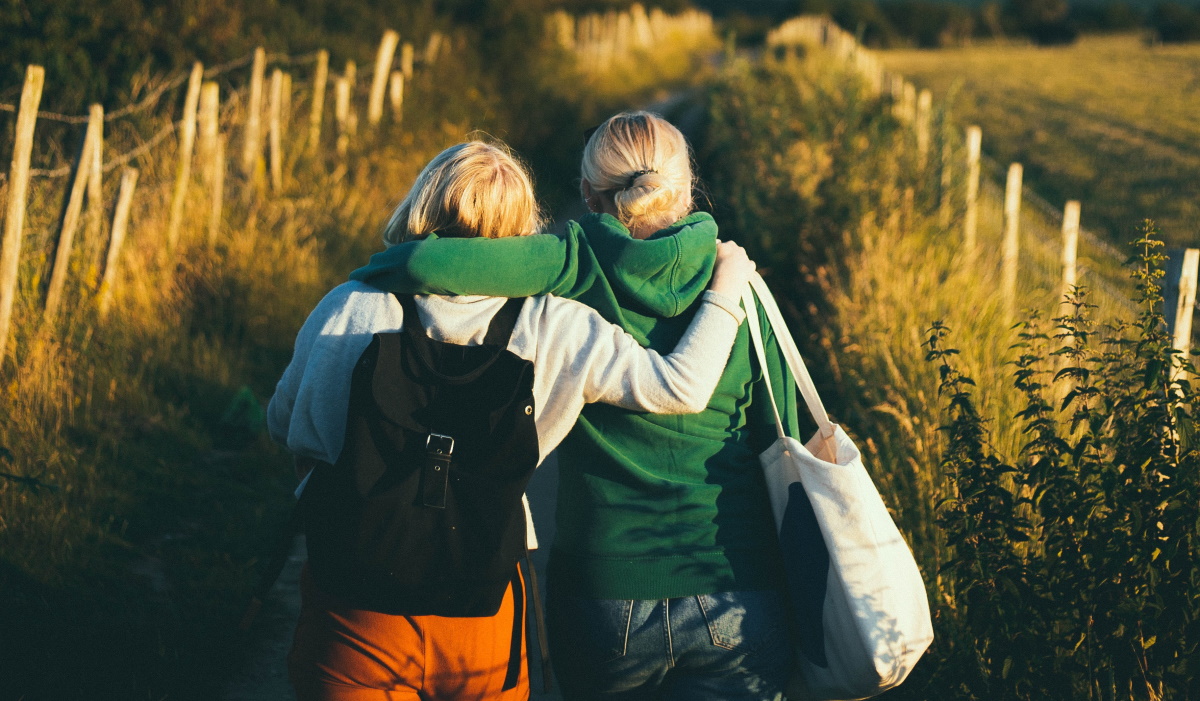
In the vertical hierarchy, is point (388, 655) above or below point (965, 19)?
below

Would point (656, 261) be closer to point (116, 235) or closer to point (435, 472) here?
point (435, 472)

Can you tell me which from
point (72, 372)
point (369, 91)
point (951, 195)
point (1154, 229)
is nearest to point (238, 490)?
point (72, 372)

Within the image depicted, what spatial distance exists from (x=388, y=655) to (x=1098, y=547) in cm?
194

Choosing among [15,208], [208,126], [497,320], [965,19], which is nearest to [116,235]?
[15,208]

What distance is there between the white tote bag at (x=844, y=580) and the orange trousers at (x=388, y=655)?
0.63 meters

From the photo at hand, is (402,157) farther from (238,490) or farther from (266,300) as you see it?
(238,490)

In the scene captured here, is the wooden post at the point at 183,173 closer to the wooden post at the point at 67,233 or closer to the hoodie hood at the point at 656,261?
the wooden post at the point at 67,233

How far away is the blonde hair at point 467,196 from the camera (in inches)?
81.8

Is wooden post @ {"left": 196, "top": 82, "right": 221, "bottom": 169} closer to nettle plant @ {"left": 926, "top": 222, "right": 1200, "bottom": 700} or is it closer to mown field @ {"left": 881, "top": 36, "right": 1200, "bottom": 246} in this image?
mown field @ {"left": 881, "top": 36, "right": 1200, "bottom": 246}

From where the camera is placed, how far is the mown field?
476 inches

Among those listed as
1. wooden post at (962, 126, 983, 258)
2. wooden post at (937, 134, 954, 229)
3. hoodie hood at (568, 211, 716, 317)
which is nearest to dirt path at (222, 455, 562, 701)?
hoodie hood at (568, 211, 716, 317)

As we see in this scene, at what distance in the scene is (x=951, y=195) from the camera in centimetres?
769

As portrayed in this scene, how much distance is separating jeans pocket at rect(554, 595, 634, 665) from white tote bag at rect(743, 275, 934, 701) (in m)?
0.36

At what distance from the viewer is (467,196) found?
2.07 metres
